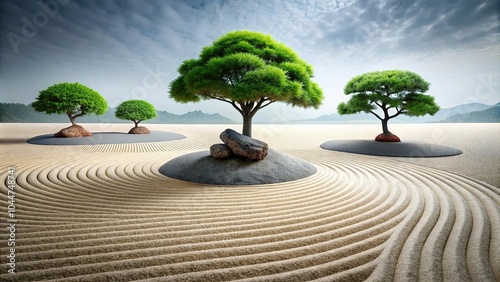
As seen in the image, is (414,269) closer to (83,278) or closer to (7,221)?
(83,278)

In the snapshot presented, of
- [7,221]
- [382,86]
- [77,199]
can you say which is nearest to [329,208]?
[77,199]

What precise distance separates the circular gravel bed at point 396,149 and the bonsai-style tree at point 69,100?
1566 centimetres

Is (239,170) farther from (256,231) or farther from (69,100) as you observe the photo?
(69,100)

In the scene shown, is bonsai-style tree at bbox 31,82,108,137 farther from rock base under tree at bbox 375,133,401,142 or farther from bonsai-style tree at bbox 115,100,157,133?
rock base under tree at bbox 375,133,401,142

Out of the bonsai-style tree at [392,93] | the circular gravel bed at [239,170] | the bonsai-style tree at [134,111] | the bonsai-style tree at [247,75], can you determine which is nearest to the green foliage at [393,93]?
the bonsai-style tree at [392,93]

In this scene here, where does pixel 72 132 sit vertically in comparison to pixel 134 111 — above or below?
below

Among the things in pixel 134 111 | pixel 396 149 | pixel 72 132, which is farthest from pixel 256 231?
pixel 134 111

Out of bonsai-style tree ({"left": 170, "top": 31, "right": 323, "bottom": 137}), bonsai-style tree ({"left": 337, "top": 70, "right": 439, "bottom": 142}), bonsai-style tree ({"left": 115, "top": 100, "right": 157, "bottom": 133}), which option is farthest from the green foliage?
bonsai-style tree ({"left": 115, "top": 100, "right": 157, "bottom": 133})

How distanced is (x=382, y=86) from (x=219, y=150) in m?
10.1

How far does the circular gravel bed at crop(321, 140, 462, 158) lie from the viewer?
9305 millimetres

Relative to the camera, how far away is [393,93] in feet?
38.1

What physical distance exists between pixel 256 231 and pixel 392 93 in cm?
1203

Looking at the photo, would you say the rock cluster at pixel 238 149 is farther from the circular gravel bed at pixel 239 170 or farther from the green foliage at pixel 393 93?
the green foliage at pixel 393 93

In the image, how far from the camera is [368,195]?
4.00 metres
